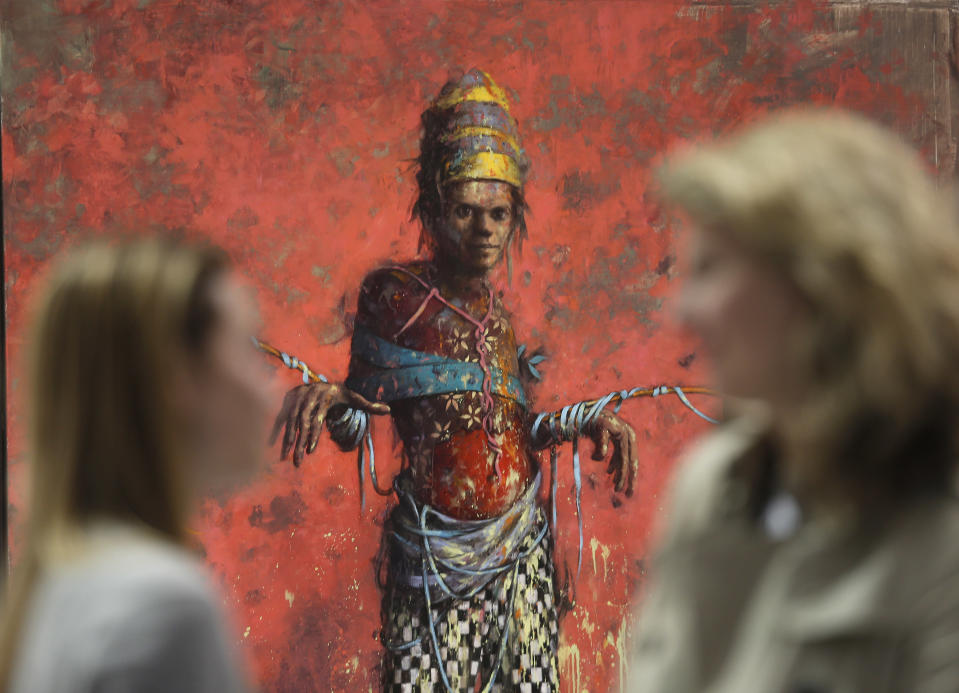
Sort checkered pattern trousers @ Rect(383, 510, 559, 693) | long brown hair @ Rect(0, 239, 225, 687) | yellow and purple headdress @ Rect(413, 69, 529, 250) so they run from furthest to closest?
yellow and purple headdress @ Rect(413, 69, 529, 250), checkered pattern trousers @ Rect(383, 510, 559, 693), long brown hair @ Rect(0, 239, 225, 687)

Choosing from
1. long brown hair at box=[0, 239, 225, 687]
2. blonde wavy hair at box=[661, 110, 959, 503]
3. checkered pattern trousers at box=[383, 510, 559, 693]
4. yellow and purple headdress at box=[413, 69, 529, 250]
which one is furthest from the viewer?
yellow and purple headdress at box=[413, 69, 529, 250]

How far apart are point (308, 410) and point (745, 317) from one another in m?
2.51

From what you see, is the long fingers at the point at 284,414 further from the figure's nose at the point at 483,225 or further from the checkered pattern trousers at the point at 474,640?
the figure's nose at the point at 483,225

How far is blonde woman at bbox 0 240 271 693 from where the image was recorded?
0.74 metres

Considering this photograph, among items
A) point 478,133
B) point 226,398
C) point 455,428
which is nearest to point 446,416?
point 455,428

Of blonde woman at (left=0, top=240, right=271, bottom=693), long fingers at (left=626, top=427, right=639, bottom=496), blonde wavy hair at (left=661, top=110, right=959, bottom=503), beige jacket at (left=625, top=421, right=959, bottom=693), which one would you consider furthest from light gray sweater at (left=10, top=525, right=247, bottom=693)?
long fingers at (left=626, top=427, right=639, bottom=496)

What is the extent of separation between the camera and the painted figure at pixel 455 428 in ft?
10.3

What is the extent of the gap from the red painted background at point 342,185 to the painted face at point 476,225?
0.10m

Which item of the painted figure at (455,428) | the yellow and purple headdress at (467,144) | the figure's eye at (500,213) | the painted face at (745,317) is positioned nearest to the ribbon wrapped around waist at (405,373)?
the painted figure at (455,428)

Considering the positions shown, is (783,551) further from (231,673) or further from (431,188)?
(431,188)

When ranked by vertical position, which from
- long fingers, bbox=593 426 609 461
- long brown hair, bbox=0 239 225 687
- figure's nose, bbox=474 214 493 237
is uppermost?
figure's nose, bbox=474 214 493 237

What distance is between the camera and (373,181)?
127 inches

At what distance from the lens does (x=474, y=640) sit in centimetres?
312

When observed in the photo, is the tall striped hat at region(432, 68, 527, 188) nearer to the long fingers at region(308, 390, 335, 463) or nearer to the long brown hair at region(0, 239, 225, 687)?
the long fingers at region(308, 390, 335, 463)
